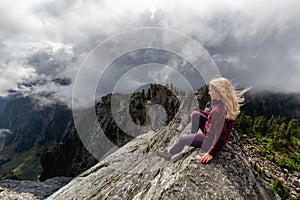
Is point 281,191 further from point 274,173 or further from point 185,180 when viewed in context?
point 185,180

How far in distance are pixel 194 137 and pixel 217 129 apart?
5.01ft

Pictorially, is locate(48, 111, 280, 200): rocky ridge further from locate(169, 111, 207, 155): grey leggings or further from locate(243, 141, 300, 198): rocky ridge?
locate(243, 141, 300, 198): rocky ridge

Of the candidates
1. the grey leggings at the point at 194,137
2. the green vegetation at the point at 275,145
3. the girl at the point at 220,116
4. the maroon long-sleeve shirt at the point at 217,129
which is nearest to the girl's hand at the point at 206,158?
the girl at the point at 220,116

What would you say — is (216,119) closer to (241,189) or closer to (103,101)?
(241,189)

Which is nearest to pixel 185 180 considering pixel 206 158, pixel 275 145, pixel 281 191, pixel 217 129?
pixel 206 158

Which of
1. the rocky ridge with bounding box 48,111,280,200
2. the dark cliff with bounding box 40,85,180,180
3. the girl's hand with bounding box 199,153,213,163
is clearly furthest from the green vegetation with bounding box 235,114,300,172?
the girl's hand with bounding box 199,153,213,163

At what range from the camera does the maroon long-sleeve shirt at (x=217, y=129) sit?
42.5ft

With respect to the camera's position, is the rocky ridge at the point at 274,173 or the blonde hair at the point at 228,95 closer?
the blonde hair at the point at 228,95

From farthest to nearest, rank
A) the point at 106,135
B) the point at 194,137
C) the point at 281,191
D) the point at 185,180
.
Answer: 1. the point at 106,135
2. the point at 281,191
3. the point at 194,137
4. the point at 185,180

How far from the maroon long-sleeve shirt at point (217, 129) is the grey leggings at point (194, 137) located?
0.75m

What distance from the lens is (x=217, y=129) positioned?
13.1 m

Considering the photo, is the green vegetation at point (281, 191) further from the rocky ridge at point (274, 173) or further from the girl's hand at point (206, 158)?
the girl's hand at point (206, 158)

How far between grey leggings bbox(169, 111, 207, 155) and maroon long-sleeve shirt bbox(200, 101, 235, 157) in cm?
75

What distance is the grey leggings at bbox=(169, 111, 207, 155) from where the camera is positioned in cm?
1416
